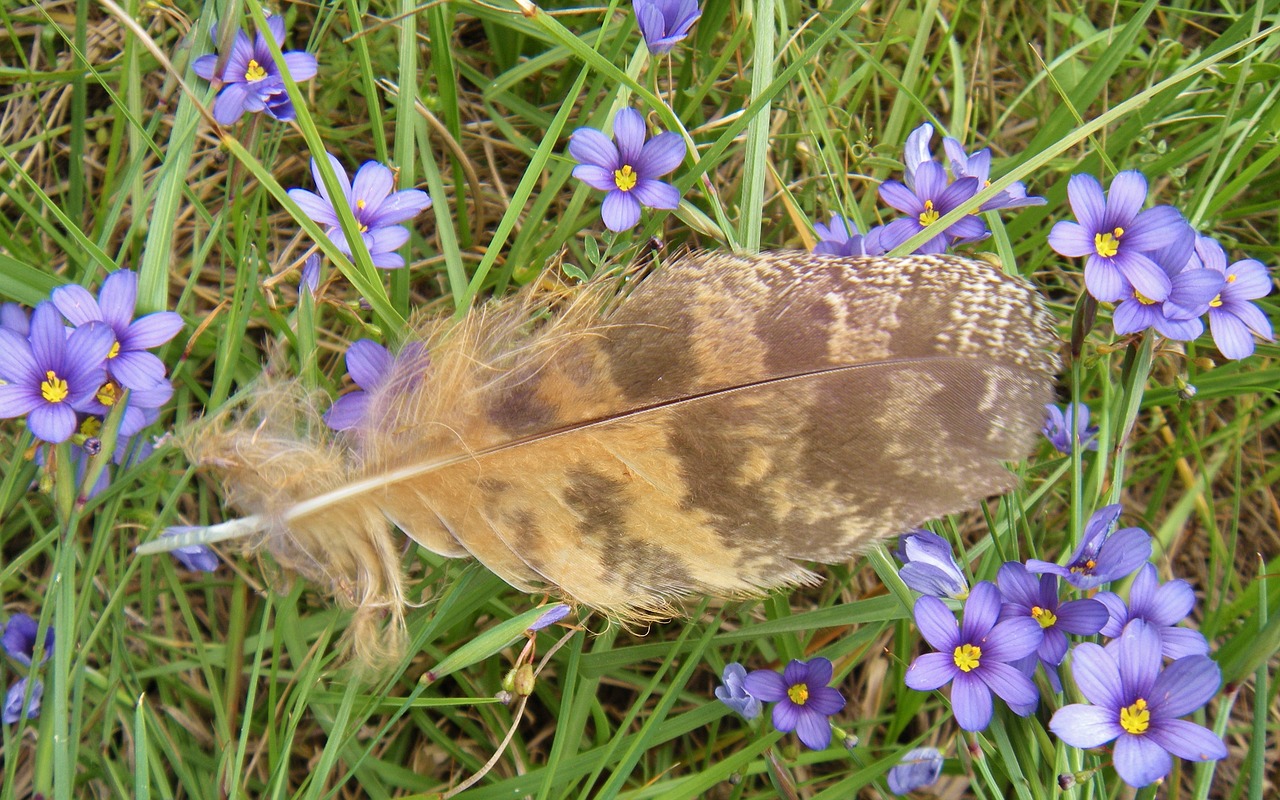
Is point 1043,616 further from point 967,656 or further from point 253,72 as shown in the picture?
point 253,72

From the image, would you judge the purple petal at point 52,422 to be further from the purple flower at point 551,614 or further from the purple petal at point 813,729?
the purple petal at point 813,729

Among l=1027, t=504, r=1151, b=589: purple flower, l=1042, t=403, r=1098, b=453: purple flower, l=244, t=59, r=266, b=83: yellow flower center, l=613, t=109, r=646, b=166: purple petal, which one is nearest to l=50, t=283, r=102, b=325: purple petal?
l=244, t=59, r=266, b=83: yellow flower center

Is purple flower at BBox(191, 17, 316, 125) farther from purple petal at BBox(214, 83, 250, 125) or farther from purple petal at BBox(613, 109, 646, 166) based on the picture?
purple petal at BBox(613, 109, 646, 166)

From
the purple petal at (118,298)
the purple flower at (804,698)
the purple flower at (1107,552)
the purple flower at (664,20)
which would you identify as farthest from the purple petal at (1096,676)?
the purple petal at (118,298)

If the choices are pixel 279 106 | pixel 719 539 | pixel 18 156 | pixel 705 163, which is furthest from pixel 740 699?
pixel 18 156

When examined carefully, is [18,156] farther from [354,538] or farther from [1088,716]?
[1088,716]
